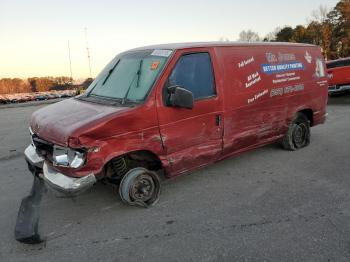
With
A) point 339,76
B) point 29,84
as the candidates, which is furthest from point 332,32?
point 29,84

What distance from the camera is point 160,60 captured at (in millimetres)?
4742

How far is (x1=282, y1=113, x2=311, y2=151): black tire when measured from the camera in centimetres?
666

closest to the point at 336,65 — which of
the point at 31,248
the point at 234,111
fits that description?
the point at 234,111

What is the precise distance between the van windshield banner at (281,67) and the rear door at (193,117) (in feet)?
4.13

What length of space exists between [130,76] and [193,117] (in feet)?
3.39

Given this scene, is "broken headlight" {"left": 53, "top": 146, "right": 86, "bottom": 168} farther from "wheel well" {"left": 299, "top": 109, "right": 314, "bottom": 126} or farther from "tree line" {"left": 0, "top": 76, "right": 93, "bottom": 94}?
"tree line" {"left": 0, "top": 76, "right": 93, "bottom": 94}

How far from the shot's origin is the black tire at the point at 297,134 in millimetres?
6656

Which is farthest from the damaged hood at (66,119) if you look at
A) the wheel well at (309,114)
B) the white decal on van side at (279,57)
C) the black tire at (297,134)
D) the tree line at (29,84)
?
the tree line at (29,84)

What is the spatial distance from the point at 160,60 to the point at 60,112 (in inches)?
58.1

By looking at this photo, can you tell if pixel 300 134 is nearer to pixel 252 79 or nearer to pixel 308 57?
pixel 308 57

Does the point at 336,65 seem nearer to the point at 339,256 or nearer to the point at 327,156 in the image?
the point at 327,156

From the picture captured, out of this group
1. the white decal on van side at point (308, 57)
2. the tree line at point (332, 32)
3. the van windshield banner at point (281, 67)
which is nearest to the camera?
the van windshield banner at point (281, 67)

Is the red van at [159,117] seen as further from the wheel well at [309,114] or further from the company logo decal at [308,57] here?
the wheel well at [309,114]

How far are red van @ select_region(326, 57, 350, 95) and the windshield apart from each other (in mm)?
10498
